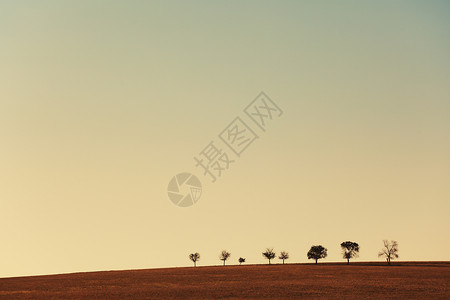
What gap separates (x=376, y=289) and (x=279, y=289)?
33.6 ft

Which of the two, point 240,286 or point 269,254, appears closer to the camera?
point 240,286

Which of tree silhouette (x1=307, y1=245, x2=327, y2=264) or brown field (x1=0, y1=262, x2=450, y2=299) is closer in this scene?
brown field (x1=0, y1=262, x2=450, y2=299)

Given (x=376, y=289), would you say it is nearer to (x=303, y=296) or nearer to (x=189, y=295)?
(x=303, y=296)

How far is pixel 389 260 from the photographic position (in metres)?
125

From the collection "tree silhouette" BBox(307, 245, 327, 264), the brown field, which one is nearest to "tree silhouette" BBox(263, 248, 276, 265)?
"tree silhouette" BBox(307, 245, 327, 264)

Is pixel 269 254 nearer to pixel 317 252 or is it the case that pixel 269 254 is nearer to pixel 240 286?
pixel 317 252

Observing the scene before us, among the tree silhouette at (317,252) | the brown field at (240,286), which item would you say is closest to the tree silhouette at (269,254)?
the tree silhouette at (317,252)

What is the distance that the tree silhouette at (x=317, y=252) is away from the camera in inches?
5300

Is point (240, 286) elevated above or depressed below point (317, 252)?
below

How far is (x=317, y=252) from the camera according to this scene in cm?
13488

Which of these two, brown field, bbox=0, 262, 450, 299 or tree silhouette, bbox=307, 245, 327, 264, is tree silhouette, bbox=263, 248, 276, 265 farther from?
brown field, bbox=0, 262, 450, 299

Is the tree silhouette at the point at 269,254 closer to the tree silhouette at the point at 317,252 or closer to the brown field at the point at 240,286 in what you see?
the tree silhouette at the point at 317,252

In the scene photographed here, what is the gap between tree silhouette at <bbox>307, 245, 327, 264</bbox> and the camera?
134625 millimetres

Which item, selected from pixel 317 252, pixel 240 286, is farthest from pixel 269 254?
pixel 240 286
